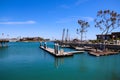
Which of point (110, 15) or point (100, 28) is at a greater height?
point (110, 15)

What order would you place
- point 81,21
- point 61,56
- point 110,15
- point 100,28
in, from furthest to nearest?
point 81,21
point 100,28
point 110,15
point 61,56

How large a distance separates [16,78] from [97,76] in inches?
348

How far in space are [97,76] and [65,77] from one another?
3544 millimetres

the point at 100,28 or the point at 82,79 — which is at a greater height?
the point at 100,28

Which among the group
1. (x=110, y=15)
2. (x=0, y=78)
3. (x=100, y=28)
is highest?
(x=110, y=15)

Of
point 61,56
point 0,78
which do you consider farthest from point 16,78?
point 61,56

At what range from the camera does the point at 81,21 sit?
73.8 metres

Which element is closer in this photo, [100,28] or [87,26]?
[100,28]

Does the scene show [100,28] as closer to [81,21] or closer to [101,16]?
[101,16]

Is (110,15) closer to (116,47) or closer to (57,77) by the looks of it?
(116,47)

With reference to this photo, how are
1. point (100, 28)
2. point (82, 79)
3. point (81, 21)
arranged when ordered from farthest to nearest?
point (81, 21) → point (100, 28) → point (82, 79)

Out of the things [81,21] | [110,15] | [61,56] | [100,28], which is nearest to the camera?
[61,56]

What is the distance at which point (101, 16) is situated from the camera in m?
48.6

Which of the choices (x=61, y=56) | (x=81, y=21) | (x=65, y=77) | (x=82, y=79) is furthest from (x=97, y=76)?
(x=81, y=21)
